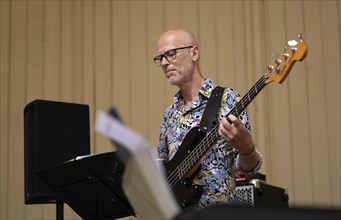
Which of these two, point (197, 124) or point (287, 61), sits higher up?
point (287, 61)

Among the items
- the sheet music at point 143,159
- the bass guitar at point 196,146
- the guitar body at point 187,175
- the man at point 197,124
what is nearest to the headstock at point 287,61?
the bass guitar at point 196,146

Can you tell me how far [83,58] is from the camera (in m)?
5.43

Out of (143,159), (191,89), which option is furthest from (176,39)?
(143,159)

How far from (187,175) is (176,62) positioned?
0.66 meters

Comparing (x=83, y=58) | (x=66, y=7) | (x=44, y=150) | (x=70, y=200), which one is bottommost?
(x=70, y=200)

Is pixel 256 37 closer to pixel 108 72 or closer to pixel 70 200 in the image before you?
pixel 108 72

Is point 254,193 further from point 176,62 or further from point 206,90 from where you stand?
point 176,62

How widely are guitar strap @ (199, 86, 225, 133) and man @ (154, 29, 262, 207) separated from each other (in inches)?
1.5

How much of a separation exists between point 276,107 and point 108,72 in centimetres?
139

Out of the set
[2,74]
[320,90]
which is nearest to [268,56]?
[320,90]

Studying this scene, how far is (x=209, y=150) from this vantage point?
10.1 feet

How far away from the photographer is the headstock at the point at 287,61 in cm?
292

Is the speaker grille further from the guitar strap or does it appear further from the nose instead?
the nose

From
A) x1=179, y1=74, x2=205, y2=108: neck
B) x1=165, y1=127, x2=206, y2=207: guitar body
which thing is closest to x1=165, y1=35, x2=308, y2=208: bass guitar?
x1=165, y1=127, x2=206, y2=207: guitar body
